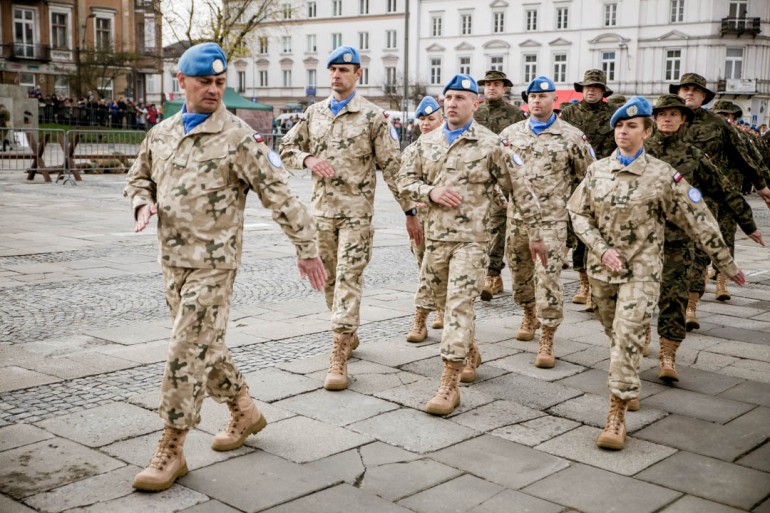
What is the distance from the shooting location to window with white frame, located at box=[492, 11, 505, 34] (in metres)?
67.1

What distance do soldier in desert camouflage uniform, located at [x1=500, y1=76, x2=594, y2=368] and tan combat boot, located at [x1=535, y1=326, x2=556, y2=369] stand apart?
16.5 inches

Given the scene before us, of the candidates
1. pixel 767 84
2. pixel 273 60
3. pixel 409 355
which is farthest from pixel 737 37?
pixel 409 355

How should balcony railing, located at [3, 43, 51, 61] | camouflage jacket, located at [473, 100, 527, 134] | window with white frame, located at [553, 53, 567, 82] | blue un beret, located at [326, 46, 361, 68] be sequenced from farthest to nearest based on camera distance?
window with white frame, located at [553, 53, 567, 82], balcony railing, located at [3, 43, 51, 61], camouflage jacket, located at [473, 100, 527, 134], blue un beret, located at [326, 46, 361, 68]

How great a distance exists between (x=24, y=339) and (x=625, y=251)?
4791 mm

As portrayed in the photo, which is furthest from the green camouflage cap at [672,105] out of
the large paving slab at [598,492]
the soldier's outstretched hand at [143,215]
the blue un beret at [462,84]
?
the soldier's outstretched hand at [143,215]

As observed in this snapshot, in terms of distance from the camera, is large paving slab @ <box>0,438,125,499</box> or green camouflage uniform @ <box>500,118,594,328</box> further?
green camouflage uniform @ <box>500,118,594,328</box>

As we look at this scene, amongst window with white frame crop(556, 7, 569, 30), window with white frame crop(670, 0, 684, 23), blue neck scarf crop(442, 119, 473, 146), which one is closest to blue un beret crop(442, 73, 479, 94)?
blue neck scarf crop(442, 119, 473, 146)

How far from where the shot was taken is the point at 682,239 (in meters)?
6.22

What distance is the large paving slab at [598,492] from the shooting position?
4031mm

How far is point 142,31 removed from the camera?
63688 millimetres

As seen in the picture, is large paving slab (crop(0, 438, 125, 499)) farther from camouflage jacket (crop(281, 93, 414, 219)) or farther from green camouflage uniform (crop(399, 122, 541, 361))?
camouflage jacket (crop(281, 93, 414, 219))

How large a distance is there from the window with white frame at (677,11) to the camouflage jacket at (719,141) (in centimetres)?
5635

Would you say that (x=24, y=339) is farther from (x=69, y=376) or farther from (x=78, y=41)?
(x=78, y=41)

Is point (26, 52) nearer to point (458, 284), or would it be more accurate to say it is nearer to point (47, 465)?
point (458, 284)
